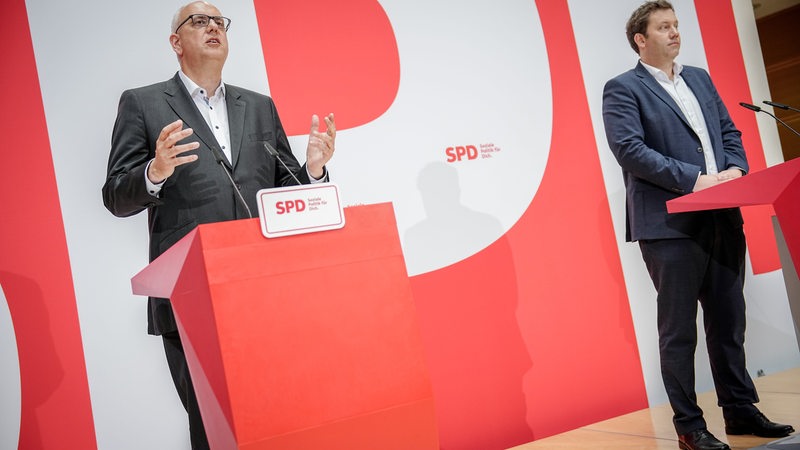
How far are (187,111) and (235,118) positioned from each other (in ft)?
0.46

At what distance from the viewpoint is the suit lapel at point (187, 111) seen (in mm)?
2104

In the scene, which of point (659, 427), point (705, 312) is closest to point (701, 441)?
point (705, 312)

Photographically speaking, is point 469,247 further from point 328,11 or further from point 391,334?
point 391,334

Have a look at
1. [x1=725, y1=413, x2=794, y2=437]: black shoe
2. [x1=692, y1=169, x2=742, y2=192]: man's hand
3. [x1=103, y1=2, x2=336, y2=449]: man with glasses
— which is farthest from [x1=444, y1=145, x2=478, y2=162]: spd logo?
[x1=725, y1=413, x2=794, y2=437]: black shoe

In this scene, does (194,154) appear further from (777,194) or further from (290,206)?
(777,194)

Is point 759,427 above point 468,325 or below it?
below

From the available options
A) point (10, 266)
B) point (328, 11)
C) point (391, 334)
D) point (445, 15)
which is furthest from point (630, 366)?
point (10, 266)

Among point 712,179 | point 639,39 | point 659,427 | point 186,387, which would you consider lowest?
point 659,427

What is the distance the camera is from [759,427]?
8.78 feet

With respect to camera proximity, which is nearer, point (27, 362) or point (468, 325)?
point (27, 362)

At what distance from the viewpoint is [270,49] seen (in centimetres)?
306

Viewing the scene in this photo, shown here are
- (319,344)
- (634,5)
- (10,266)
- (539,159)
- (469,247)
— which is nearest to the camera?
(319,344)

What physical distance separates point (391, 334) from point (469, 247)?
192cm

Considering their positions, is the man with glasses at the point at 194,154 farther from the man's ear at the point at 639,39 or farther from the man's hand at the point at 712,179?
the man's ear at the point at 639,39
